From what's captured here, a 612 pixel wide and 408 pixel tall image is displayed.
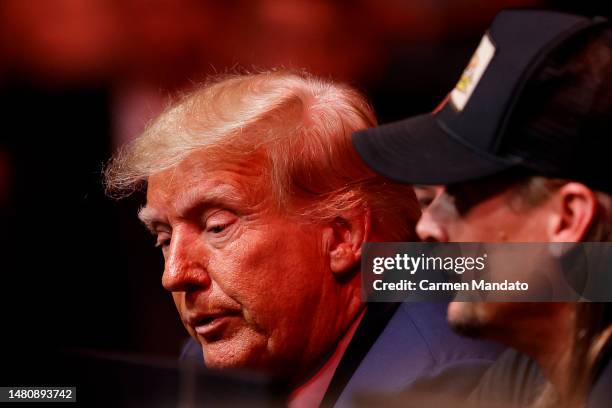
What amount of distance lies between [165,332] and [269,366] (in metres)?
0.49

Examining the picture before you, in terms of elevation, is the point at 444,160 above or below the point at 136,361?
above

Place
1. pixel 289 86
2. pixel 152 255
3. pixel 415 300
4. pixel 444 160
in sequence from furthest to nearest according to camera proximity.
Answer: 1. pixel 152 255
2. pixel 289 86
3. pixel 415 300
4. pixel 444 160

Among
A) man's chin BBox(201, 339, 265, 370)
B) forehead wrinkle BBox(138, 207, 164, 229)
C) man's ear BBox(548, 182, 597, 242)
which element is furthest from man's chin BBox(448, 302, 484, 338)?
forehead wrinkle BBox(138, 207, 164, 229)

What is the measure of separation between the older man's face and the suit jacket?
0.05 meters

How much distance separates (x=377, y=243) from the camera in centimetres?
137

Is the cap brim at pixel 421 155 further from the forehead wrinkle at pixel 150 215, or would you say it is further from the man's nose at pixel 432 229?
the forehead wrinkle at pixel 150 215

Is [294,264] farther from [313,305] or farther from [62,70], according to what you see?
[62,70]

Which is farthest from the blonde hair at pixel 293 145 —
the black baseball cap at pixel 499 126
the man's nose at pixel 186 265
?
the black baseball cap at pixel 499 126

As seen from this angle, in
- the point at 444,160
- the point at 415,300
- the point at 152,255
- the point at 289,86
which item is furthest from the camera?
the point at 152,255

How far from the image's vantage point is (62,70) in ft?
6.21

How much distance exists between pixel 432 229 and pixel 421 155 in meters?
0.09

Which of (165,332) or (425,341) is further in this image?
(165,332)

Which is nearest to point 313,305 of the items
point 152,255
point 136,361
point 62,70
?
point 136,361

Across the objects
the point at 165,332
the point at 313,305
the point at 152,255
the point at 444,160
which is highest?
the point at 444,160
